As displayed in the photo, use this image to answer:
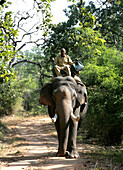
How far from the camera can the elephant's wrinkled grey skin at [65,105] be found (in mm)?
6445

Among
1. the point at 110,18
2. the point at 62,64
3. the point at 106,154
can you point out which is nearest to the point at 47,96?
the point at 62,64

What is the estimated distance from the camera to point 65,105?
21.5 ft

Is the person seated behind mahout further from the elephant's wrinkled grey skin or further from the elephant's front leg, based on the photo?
the elephant's front leg

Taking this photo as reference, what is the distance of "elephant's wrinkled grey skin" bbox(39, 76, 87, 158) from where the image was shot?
6.45m

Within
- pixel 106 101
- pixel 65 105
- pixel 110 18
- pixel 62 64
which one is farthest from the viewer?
pixel 110 18

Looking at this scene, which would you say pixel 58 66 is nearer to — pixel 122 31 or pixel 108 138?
pixel 108 138

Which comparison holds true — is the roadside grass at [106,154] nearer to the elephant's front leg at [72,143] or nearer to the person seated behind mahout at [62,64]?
the elephant's front leg at [72,143]

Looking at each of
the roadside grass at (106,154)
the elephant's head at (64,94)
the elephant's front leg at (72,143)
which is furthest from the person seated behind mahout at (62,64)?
the roadside grass at (106,154)

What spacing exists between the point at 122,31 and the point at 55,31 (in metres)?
7.42

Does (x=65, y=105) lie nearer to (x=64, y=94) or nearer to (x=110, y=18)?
(x=64, y=94)

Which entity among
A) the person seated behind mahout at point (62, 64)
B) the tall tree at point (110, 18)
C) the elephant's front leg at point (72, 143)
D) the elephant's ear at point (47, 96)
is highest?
the tall tree at point (110, 18)

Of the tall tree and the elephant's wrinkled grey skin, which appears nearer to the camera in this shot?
the elephant's wrinkled grey skin

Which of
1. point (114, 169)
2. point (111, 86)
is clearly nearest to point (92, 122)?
point (111, 86)

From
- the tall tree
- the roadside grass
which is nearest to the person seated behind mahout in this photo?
the roadside grass
